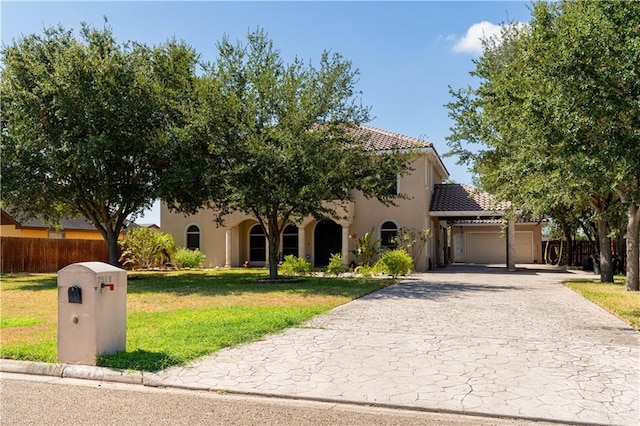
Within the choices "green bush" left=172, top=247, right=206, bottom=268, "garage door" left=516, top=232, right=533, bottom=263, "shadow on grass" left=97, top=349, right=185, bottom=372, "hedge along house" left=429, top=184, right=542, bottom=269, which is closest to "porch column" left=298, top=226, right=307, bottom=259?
"green bush" left=172, top=247, right=206, bottom=268

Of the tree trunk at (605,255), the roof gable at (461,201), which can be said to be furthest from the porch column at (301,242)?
the tree trunk at (605,255)

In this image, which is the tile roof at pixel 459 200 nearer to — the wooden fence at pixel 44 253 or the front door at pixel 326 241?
the front door at pixel 326 241

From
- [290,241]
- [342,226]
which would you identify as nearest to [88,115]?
[342,226]

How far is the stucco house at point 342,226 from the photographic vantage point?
26.8m

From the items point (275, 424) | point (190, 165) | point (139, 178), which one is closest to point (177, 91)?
point (190, 165)

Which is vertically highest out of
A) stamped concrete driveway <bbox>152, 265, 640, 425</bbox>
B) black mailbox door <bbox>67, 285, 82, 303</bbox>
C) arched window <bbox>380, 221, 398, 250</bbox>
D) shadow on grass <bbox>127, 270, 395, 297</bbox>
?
arched window <bbox>380, 221, 398, 250</bbox>

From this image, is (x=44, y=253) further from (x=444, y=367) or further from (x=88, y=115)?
(x=444, y=367)

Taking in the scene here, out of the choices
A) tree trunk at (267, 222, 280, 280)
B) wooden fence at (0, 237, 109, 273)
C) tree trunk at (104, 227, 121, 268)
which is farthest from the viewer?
wooden fence at (0, 237, 109, 273)

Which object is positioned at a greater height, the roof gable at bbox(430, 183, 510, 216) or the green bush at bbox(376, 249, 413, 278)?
the roof gable at bbox(430, 183, 510, 216)

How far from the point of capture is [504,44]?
22.0 meters

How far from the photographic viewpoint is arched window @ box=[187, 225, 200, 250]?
102 ft

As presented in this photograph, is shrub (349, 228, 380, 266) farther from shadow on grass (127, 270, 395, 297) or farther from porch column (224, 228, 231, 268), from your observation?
porch column (224, 228, 231, 268)

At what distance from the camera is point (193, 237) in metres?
31.1

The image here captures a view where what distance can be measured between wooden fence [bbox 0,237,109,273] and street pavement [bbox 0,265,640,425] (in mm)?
22067
